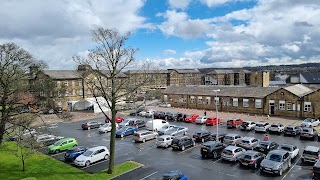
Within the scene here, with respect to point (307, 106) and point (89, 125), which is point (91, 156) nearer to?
point (89, 125)

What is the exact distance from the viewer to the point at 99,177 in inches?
908

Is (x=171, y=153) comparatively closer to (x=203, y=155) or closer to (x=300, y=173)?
(x=203, y=155)

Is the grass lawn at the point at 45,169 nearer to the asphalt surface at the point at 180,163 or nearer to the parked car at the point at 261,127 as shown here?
the asphalt surface at the point at 180,163

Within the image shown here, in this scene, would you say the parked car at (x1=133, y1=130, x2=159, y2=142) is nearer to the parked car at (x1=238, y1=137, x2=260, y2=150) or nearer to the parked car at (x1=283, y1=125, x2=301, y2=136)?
the parked car at (x1=238, y1=137, x2=260, y2=150)

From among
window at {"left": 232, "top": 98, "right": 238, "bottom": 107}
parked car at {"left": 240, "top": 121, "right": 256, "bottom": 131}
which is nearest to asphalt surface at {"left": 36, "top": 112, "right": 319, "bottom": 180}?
parked car at {"left": 240, "top": 121, "right": 256, "bottom": 131}

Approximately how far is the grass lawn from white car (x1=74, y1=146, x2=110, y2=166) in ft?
2.80

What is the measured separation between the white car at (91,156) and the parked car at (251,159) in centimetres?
1299

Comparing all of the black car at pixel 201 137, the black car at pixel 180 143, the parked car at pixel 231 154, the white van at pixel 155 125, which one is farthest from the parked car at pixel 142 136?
the parked car at pixel 231 154

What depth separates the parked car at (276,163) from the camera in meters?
22.2

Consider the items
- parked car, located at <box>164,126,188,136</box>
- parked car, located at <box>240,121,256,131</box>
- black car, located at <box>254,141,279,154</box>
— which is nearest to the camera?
black car, located at <box>254,141,279,154</box>

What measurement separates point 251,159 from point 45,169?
1821cm

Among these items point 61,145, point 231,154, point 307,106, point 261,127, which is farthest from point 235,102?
point 61,145

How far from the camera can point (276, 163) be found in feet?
74.1

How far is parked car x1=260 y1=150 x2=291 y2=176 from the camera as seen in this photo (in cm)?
2220
